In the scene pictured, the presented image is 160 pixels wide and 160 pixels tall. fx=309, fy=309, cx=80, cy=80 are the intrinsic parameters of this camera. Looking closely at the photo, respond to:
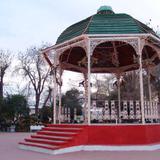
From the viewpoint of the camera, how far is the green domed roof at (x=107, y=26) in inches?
512

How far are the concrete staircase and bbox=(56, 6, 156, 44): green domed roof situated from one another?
13.2ft

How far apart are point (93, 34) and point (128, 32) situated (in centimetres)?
148

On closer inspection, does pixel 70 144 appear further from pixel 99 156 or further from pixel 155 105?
pixel 155 105

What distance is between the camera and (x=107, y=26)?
13273 mm

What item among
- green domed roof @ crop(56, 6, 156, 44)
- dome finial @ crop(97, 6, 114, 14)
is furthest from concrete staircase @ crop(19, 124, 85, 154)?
dome finial @ crop(97, 6, 114, 14)

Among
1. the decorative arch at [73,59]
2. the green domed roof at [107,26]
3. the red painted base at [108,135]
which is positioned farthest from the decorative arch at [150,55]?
the red painted base at [108,135]

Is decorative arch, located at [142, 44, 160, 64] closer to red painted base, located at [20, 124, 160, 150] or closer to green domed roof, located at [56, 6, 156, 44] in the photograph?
green domed roof, located at [56, 6, 156, 44]

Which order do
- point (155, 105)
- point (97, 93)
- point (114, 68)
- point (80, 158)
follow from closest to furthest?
1. point (80, 158)
2. point (155, 105)
3. point (114, 68)
4. point (97, 93)

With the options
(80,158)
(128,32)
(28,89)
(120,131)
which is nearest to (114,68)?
(128,32)

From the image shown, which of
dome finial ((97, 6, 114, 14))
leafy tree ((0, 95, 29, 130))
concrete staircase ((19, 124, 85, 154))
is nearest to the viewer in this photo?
concrete staircase ((19, 124, 85, 154))

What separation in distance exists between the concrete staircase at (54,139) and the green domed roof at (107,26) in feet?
13.2

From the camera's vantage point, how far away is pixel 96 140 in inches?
476

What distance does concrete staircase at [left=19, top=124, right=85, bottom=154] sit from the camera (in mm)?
11445

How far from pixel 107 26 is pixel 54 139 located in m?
5.25
